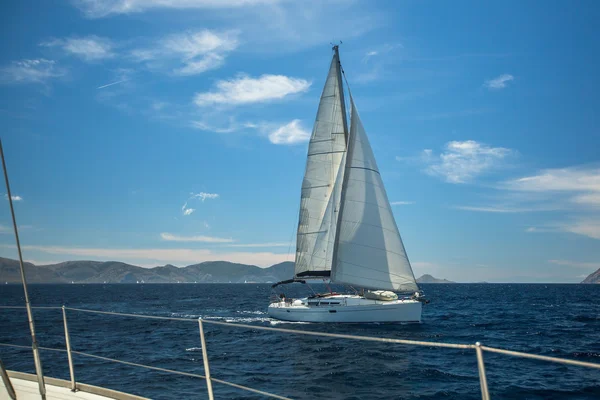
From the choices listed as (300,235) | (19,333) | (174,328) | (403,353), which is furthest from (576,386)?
(19,333)

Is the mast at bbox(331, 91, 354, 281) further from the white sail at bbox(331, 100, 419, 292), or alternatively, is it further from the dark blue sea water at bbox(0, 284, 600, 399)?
the dark blue sea water at bbox(0, 284, 600, 399)

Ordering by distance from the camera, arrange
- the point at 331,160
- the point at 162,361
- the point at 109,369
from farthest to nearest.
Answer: the point at 331,160 < the point at 162,361 < the point at 109,369

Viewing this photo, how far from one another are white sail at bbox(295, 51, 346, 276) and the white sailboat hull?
3.68 metres

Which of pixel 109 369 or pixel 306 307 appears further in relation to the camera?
pixel 306 307

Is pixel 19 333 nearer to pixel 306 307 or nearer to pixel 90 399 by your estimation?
pixel 306 307

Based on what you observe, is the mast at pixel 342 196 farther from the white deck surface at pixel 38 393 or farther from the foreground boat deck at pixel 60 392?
the white deck surface at pixel 38 393

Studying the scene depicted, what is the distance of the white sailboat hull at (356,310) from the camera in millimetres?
27547

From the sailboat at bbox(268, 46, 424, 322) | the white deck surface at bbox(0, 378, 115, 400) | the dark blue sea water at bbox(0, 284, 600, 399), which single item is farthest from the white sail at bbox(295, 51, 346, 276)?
the white deck surface at bbox(0, 378, 115, 400)

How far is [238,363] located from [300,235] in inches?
643

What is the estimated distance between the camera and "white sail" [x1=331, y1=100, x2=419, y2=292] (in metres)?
28.2

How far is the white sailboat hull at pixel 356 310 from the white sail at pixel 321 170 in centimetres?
368

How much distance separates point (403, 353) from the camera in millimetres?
Answer: 19797

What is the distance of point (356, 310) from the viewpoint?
2761 centimetres

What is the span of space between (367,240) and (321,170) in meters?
7.07
